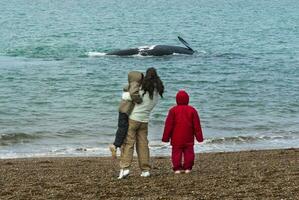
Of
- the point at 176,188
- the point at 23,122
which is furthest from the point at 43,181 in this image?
the point at 23,122

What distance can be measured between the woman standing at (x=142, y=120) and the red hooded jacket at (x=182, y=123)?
0.42 meters

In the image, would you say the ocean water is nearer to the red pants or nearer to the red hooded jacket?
the red pants

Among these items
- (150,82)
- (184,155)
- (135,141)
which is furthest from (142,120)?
(184,155)

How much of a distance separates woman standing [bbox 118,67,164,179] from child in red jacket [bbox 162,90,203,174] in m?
0.42

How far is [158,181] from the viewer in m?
11.4

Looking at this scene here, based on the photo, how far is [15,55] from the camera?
141 ft

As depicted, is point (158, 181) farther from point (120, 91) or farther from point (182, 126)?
point (120, 91)

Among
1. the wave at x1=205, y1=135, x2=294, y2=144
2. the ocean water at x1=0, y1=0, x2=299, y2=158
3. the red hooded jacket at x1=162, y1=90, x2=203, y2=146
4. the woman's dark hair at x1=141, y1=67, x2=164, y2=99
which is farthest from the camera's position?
the ocean water at x1=0, y1=0, x2=299, y2=158

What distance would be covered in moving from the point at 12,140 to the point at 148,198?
1076 cm

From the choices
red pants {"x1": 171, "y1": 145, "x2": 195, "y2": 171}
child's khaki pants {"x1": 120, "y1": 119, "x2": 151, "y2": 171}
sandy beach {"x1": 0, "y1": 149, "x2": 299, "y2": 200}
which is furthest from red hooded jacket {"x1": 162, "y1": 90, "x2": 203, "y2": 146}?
sandy beach {"x1": 0, "y1": 149, "x2": 299, "y2": 200}

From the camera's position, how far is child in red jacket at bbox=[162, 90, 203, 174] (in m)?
11.9

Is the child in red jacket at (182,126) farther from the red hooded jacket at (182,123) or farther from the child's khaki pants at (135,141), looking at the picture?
the child's khaki pants at (135,141)

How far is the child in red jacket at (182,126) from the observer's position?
11.9m

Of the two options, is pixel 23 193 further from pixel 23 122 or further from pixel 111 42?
pixel 111 42
